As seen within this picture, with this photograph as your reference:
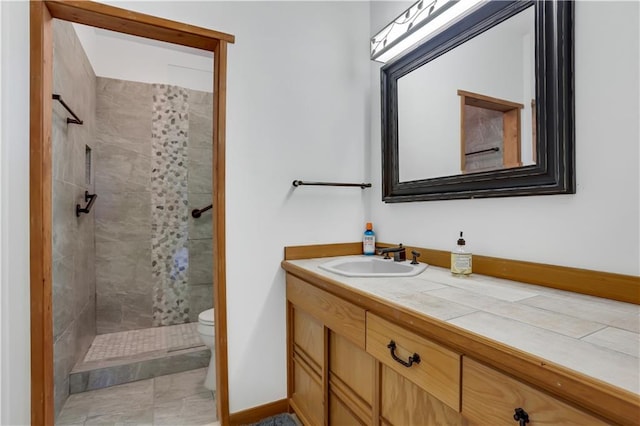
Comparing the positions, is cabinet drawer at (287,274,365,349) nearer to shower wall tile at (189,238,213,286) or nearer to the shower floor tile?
the shower floor tile

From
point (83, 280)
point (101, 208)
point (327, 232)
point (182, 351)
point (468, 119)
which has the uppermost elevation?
point (468, 119)

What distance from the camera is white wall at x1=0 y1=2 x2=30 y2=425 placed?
3.51 ft

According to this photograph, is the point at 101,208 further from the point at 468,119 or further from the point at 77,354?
the point at 468,119

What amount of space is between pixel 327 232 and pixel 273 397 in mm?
949

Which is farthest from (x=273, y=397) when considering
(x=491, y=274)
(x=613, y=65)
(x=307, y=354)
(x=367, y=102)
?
(x=613, y=65)

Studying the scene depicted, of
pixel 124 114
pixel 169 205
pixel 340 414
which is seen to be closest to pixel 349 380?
pixel 340 414

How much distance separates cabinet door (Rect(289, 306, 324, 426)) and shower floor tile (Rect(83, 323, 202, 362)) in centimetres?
112

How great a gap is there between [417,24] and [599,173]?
103cm

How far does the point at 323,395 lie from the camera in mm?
1376

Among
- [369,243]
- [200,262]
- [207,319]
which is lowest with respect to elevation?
[207,319]

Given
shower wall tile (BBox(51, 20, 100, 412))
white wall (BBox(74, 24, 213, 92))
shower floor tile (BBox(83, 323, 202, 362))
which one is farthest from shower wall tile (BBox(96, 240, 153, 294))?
white wall (BBox(74, 24, 213, 92))

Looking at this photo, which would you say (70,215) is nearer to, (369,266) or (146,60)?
(146,60)

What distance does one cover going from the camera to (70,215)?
2.01m

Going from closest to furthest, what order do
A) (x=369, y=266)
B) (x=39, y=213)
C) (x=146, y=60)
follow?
1. (x=39, y=213)
2. (x=369, y=266)
3. (x=146, y=60)
